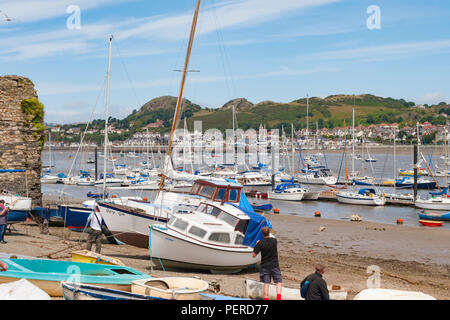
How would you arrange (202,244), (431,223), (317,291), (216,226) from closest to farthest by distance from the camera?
(317,291)
(202,244)
(216,226)
(431,223)

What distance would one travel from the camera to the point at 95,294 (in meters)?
9.78

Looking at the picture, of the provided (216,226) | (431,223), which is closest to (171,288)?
(216,226)

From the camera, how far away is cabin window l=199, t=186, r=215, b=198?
19047 millimetres

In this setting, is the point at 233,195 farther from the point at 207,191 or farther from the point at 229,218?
the point at 229,218

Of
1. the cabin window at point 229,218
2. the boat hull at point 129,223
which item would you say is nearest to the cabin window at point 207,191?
the boat hull at point 129,223

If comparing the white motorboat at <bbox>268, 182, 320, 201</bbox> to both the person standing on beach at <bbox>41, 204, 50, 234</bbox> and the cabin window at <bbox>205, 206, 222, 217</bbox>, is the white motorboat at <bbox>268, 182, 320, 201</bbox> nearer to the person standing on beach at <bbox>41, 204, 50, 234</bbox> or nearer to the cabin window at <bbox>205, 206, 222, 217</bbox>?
the person standing on beach at <bbox>41, 204, 50, 234</bbox>

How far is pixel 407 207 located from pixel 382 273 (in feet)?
93.9

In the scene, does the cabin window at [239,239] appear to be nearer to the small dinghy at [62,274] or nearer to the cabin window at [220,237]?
the cabin window at [220,237]

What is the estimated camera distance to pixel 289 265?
1931cm

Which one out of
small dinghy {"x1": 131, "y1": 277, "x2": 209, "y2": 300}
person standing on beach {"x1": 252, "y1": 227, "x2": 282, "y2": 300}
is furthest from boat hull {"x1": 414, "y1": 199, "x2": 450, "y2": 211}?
small dinghy {"x1": 131, "y1": 277, "x2": 209, "y2": 300}

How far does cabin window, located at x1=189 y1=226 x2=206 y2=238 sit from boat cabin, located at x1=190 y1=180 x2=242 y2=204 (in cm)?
285

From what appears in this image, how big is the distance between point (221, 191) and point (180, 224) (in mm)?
3111
